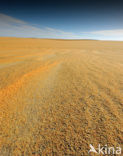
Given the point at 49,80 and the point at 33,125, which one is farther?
the point at 49,80

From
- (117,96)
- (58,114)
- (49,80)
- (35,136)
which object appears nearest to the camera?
(35,136)

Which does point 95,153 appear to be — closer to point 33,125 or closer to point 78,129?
point 78,129

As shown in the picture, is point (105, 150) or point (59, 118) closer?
point (105, 150)

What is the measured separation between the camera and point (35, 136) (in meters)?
0.77

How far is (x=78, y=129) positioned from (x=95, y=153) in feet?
0.70

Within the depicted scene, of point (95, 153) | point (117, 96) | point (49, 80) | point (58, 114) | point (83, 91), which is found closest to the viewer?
point (95, 153)

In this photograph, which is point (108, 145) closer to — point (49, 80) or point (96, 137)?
point (96, 137)

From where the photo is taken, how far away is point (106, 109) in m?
1.03

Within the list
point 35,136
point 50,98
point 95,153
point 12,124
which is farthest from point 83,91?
point 12,124

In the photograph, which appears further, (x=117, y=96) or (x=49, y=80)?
(x=49, y=80)

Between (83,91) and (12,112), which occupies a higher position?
(83,91)

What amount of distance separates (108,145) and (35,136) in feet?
2.23

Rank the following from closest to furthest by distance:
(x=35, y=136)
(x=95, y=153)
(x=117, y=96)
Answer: (x=95, y=153), (x=35, y=136), (x=117, y=96)

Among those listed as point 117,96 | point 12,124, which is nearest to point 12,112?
point 12,124
